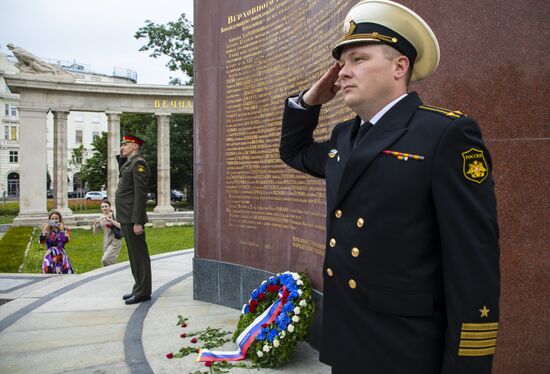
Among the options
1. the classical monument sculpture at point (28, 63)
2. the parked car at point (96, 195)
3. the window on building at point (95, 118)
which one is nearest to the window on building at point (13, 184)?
the window on building at point (95, 118)

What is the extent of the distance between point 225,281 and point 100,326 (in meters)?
1.71

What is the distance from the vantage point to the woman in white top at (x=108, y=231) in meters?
9.05

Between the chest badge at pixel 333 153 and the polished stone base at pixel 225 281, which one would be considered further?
the polished stone base at pixel 225 281

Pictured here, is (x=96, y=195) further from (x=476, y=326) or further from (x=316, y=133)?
(x=476, y=326)

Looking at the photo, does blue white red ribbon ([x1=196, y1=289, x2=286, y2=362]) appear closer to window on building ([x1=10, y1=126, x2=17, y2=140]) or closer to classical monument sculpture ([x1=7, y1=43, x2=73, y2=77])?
classical monument sculpture ([x1=7, y1=43, x2=73, y2=77])

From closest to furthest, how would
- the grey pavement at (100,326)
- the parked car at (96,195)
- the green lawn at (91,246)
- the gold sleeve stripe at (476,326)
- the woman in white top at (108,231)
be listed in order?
the gold sleeve stripe at (476,326)
the grey pavement at (100,326)
the woman in white top at (108,231)
the green lawn at (91,246)
the parked car at (96,195)

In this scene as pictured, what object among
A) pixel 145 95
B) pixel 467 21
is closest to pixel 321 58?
pixel 467 21

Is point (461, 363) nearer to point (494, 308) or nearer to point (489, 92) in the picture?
point (494, 308)

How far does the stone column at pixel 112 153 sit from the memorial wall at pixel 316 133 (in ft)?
56.3

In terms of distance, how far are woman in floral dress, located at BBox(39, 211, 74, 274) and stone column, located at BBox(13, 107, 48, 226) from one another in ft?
46.4

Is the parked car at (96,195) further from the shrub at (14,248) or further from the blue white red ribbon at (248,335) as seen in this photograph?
the blue white red ribbon at (248,335)

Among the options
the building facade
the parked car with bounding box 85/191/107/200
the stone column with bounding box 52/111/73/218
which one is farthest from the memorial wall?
the building facade

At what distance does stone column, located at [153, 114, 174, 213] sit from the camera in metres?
24.1

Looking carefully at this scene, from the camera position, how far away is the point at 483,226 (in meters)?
1.60
